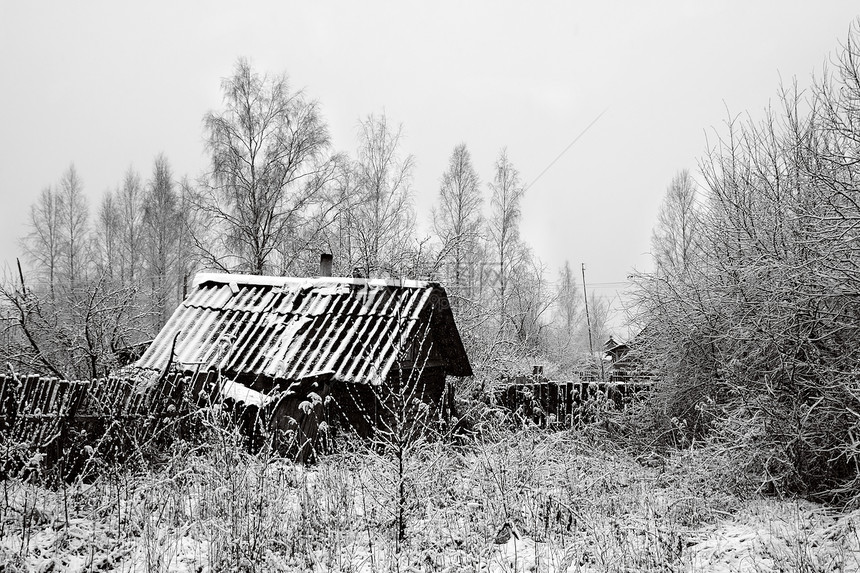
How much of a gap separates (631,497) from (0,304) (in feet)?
35.7

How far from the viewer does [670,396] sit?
10.0 metres

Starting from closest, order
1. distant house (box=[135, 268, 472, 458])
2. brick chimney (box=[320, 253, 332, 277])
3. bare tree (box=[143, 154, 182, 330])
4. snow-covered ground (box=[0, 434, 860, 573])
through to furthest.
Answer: snow-covered ground (box=[0, 434, 860, 573])
distant house (box=[135, 268, 472, 458])
brick chimney (box=[320, 253, 332, 277])
bare tree (box=[143, 154, 182, 330])

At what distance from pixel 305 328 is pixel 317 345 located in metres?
0.51

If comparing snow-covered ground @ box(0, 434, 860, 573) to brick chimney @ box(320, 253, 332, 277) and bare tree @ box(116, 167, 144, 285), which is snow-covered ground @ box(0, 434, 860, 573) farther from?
bare tree @ box(116, 167, 144, 285)

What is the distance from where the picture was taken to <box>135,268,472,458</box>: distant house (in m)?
8.34

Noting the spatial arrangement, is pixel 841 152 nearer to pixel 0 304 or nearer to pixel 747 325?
pixel 747 325

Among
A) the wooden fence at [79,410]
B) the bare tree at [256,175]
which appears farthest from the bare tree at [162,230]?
the wooden fence at [79,410]

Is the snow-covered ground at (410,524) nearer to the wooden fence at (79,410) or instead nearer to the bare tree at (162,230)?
the wooden fence at (79,410)

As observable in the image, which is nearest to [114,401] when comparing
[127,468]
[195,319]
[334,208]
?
[127,468]

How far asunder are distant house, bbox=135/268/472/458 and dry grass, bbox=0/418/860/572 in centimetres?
143

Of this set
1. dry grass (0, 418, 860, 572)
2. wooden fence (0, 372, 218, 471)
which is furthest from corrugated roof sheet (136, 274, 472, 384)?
dry grass (0, 418, 860, 572)

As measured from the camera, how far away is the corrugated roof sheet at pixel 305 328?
864cm

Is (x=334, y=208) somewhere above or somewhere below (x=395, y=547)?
above

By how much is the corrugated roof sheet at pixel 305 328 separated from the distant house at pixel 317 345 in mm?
17
